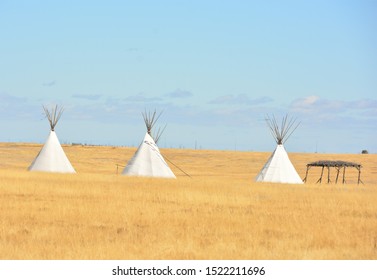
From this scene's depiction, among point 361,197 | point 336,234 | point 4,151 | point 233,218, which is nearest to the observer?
point 336,234

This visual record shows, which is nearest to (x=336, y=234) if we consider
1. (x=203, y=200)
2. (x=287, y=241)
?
(x=287, y=241)

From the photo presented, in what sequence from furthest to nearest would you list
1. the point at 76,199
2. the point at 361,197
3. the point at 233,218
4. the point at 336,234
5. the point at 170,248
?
the point at 361,197, the point at 76,199, the point at 233,218, the point at 336,234, the point at 170,248

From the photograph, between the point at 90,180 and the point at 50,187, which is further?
the point at 90,180

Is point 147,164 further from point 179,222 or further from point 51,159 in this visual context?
point 179,222

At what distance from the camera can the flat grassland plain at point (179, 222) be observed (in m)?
11.1

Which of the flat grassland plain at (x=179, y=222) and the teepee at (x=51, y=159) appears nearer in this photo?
the flat grassland plain at (x=179, y=222)

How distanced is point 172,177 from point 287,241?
66.6 ft

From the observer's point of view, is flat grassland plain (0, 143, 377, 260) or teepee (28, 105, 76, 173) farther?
teepee (28, 105, 76, 173)

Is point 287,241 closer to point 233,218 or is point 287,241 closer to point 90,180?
point 233,218

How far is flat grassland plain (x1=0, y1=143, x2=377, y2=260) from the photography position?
1109cm

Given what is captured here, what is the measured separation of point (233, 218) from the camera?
52.0ft

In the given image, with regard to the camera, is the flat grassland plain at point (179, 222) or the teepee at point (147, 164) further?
the teepee at point (147, 164)
